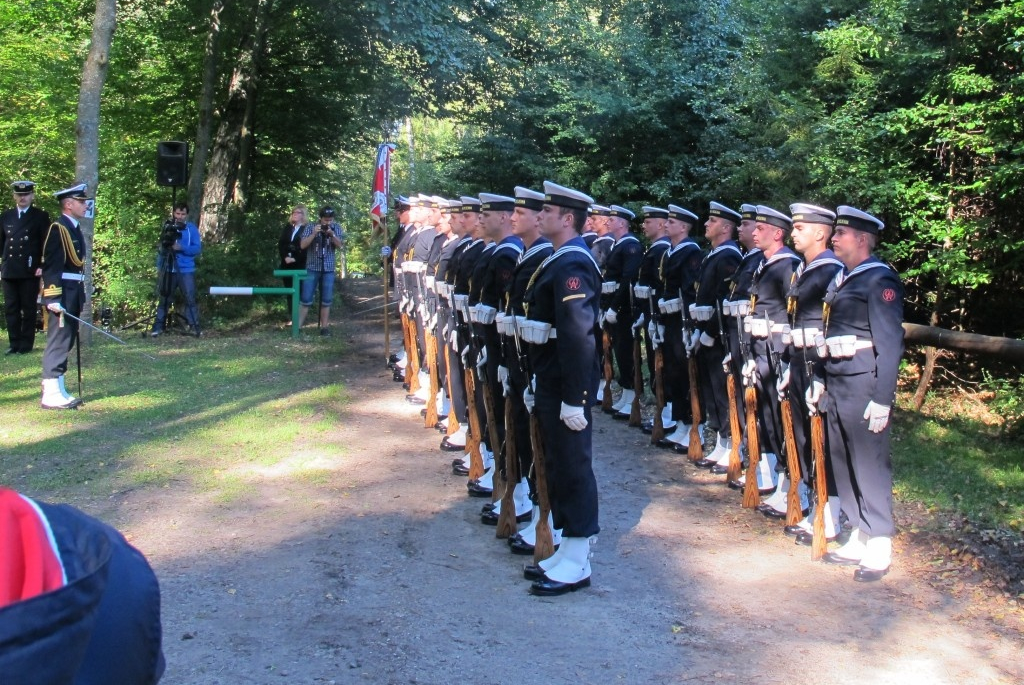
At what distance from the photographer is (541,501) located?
20.2 ft

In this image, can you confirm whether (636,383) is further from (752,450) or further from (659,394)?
(752,450)

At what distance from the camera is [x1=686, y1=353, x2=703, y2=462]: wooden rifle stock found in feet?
29.7

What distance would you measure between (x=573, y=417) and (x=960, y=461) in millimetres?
Result: 4871

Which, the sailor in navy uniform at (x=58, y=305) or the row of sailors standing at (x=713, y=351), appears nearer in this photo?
the row of sailors standing at (x=713, y=351)

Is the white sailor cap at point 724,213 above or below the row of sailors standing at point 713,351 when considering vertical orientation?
above

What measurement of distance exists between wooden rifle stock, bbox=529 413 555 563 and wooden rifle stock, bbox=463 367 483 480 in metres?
1.84

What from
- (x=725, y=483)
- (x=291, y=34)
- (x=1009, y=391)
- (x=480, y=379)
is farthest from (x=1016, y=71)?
(x=291, y=34)

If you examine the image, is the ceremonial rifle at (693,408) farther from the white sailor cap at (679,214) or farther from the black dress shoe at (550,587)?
the black dress shoe at (550,587)

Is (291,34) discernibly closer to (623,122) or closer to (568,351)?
(623,122)

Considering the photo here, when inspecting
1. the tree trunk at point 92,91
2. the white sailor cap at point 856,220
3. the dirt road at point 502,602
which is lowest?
the dirt road at point 502,602

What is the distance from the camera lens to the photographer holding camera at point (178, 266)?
16469 millimetres

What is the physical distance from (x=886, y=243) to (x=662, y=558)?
6.44 m

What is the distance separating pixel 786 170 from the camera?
40.3ft

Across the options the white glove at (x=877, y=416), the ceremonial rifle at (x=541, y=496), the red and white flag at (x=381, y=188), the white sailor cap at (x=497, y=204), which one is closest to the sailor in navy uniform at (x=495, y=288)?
the white sailor cap at (x=497, y=204)
